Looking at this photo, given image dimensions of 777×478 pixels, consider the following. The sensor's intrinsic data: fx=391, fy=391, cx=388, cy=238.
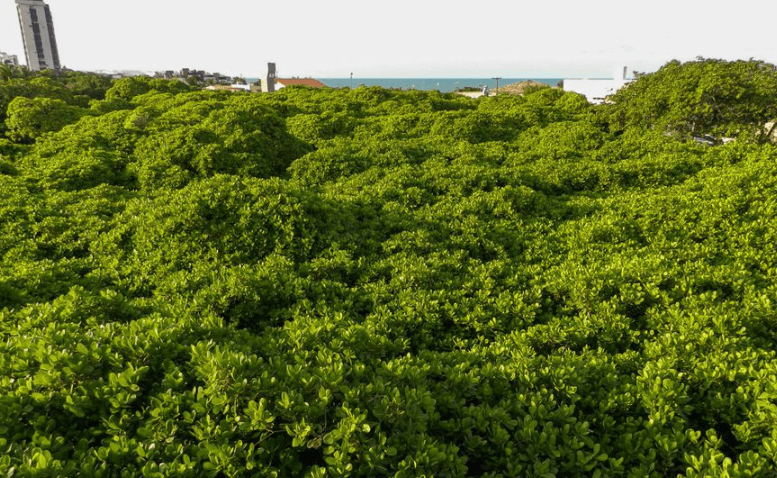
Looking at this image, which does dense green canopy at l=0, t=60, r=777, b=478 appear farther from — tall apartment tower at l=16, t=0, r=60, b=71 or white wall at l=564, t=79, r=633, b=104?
tall apartment tower at l=16, t=0, r=60, b=71

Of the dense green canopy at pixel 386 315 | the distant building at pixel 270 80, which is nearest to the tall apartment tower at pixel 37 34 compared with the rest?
the distant building at pixel 270 80

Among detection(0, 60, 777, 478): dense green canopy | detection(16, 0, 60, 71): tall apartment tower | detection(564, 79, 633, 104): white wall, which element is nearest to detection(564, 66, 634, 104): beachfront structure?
detection(564, 79, 633, 104): white wall

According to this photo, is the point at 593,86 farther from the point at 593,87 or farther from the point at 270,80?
the point at 270,80

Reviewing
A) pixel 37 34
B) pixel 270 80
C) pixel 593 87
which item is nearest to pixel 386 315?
pixel 270 80

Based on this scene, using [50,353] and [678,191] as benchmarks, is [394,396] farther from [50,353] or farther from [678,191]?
[678,191]

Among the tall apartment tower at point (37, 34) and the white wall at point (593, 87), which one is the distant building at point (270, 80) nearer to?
the white wall at point (593, 87)

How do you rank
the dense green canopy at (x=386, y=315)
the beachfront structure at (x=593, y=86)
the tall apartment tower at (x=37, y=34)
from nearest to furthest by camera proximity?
the dense green canopy at (x=386, y=315)
the beachfront structure at (x=593, y=86)
the tall apartment tower at (x=37, y=34)

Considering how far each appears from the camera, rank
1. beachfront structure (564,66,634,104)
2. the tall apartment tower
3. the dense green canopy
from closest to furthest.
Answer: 1. the dense green canopy
2. beachfront structure (564,66,634,104)
3. the tall apartment tower
